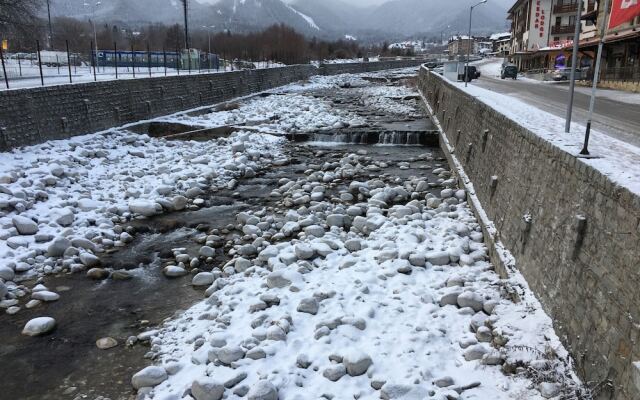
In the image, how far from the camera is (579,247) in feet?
20.0

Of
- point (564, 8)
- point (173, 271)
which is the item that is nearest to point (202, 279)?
point (173, 271)

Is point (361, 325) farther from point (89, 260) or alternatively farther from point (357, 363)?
point (89, 260)

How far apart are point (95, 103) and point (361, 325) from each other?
56.6 ft

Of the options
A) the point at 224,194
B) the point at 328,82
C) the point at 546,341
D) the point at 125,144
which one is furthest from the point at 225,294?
the point at 328,82

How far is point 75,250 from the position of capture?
10828 millimetres

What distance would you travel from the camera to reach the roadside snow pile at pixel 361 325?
20.4 feet

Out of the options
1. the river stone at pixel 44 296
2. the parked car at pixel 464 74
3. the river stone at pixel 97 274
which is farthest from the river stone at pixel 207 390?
the parked car at pixel 464 74

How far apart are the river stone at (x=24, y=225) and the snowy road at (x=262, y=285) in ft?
0.10

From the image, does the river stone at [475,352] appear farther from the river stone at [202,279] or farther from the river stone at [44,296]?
the river stone at [44,296]

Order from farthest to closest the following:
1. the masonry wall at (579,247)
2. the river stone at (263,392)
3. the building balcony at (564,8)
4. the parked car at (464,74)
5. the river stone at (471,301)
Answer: the building balcony at (564,8) → the parked car at (464,74) → the river stone at (471,301) → the river stone at (263,392) → the masonry wall at (579,247)

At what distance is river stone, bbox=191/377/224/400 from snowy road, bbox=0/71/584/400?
2 cm

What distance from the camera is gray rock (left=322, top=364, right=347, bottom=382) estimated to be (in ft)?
21.1

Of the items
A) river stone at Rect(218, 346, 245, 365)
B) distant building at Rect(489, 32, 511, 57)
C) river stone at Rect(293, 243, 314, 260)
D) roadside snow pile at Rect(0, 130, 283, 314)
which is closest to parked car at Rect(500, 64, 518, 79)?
roadside snow pile at Rect(0, 130, 283, 314)

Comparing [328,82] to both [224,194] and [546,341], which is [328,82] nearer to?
[224,194]
